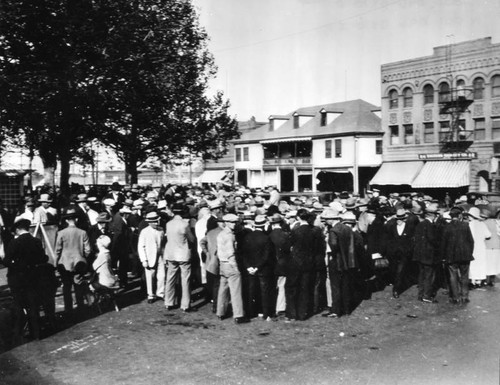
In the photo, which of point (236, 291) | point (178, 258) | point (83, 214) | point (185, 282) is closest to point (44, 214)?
point (83, 214)

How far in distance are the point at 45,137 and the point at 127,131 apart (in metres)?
9.57

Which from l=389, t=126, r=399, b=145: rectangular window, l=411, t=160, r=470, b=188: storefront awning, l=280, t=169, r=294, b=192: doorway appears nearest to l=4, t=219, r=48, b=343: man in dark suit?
l=411, t=160, r=470, b=188: storefront awning

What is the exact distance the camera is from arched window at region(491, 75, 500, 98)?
3597 centimetres

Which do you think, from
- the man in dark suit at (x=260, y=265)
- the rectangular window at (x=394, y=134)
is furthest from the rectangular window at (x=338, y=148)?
the man in dark suit at (x=260, y=265)

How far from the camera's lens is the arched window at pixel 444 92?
38.3m

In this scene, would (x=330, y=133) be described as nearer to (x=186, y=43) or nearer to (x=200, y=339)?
(x=186, y=43)

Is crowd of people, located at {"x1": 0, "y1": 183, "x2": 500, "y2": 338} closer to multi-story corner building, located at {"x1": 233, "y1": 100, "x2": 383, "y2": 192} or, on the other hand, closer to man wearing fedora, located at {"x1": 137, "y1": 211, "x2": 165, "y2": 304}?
man wearing fedora, located at {"x1": 137, "y1": 211, "x2": 165, "y2": 304}

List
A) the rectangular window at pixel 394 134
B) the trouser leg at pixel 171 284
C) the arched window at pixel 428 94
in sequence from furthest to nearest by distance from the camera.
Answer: the rectangular window at pixel 394 134 < the arched window at pixel 428 94 < the trouser leg at pixel 171 284

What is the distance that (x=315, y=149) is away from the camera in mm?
49312

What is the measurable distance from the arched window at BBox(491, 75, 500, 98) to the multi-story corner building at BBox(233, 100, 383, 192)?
10.5 metres

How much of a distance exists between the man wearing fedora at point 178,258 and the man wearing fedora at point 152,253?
652 mm

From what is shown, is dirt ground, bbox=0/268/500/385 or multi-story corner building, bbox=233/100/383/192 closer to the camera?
dirt ground, bbox=0/268/500/385

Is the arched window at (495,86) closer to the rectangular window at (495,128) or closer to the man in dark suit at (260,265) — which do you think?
the rectangular window at (495,128)

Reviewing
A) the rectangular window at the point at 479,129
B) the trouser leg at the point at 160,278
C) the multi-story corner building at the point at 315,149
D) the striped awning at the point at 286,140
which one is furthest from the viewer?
the striped awning at the point at 286,140
